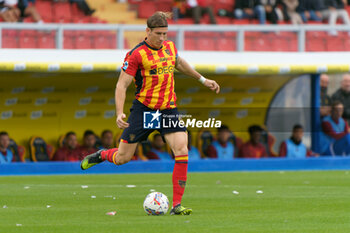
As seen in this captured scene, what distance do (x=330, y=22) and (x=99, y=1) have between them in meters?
6.56

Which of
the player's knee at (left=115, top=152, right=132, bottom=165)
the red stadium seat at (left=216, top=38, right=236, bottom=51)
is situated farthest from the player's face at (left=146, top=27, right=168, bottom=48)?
the red stadium seat at (left=216, top=38, right=236, bottom=51)

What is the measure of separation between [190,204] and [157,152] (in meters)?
8.89

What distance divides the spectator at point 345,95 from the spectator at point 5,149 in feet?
25.3

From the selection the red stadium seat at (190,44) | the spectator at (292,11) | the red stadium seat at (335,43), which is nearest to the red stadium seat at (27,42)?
the red stadium seat at (190,44)

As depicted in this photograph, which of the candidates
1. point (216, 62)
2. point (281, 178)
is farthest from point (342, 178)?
point (216, 62)

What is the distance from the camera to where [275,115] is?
64.2ft

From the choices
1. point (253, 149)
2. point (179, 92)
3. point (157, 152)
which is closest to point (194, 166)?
point (157, 152)

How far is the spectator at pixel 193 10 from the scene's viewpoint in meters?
20.9

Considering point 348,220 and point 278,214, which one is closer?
point 348,220

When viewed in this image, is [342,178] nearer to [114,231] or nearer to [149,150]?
[149,150]

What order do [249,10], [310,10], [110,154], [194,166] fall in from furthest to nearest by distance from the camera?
1. [310,10]
2. [249,10]
3. [194,166]
4. [110,154]

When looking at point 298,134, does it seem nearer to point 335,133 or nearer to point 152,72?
point 335,133

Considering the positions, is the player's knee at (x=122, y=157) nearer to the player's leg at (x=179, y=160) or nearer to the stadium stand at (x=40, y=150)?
the player's leg at (x=179, y=160)

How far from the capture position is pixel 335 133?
19.0 metres
